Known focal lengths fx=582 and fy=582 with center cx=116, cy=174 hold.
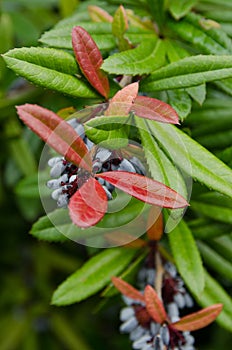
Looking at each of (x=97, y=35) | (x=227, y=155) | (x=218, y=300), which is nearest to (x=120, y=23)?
(x=97, y=35)

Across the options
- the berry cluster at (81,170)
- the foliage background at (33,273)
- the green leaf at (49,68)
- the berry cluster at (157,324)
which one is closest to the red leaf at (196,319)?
the berry cluster at (157,324)

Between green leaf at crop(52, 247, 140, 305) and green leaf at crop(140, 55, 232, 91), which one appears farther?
green leaf at crop(52, 247, 140, 305)

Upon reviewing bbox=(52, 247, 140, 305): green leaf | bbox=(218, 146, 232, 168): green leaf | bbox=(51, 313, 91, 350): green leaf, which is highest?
bbox=(218, 146, 232, 168): green leaf

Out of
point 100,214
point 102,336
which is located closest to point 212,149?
point 100,214

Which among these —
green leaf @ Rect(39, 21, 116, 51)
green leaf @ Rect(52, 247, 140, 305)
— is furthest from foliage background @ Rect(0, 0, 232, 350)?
green leaf @ Rect(39, 21, 116, 51)

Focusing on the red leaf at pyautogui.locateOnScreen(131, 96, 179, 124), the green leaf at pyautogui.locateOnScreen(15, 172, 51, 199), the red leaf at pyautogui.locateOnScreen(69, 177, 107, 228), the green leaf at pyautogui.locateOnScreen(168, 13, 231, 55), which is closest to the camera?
the red leaf at pyautogui.locateOnScreen(69, 177, 107, 228)

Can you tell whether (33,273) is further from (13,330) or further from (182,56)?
(182,56)

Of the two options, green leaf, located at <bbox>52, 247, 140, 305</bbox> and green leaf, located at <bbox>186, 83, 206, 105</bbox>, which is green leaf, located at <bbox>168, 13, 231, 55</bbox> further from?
green leaf, located at <bbox>52, 247, 140, 305</bbox>
